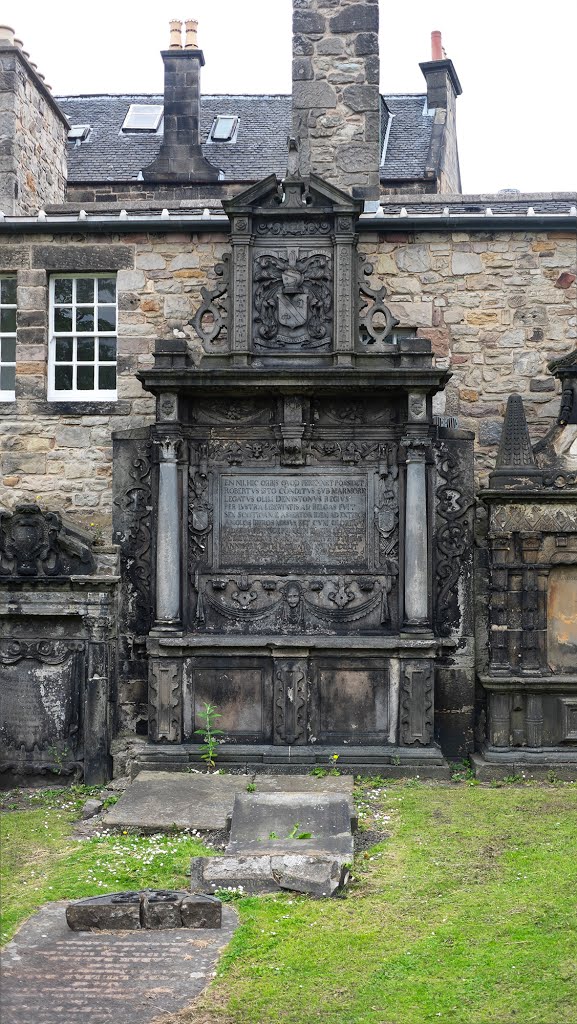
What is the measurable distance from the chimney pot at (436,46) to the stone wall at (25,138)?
10.8m

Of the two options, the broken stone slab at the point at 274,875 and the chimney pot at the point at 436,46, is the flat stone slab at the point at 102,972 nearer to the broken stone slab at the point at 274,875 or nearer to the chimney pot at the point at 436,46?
the broken stone slab at the point at 274,875

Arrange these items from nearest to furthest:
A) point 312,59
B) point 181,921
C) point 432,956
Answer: point 432,956 → point 181,921 → point 312,59

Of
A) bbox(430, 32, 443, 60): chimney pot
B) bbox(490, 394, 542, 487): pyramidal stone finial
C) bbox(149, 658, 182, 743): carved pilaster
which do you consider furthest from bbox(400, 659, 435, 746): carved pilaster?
bbox(430, 32, 443, 60): chimney pot

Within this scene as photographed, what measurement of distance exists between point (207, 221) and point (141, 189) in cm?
883

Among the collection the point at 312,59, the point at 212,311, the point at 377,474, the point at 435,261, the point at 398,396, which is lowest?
the point at 377,474

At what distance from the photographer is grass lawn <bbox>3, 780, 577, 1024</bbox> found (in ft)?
16.4

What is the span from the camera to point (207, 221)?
34.9 ft

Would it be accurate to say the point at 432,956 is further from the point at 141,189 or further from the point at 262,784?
the point at 141,189

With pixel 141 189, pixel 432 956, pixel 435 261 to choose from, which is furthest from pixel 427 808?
pixel 141 189

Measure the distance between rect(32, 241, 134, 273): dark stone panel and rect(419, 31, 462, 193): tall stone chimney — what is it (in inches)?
462

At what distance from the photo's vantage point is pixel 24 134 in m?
13.1

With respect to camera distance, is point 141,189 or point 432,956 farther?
point 141,189

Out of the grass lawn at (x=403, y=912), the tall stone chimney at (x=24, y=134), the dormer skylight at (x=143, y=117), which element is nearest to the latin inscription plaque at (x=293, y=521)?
the grass lawn at (x=403, y=912)

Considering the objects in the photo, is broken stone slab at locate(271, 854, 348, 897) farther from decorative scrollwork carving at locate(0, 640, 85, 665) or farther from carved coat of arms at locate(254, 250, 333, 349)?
carved coat of arms at locate(254, 250, 333, 349)
